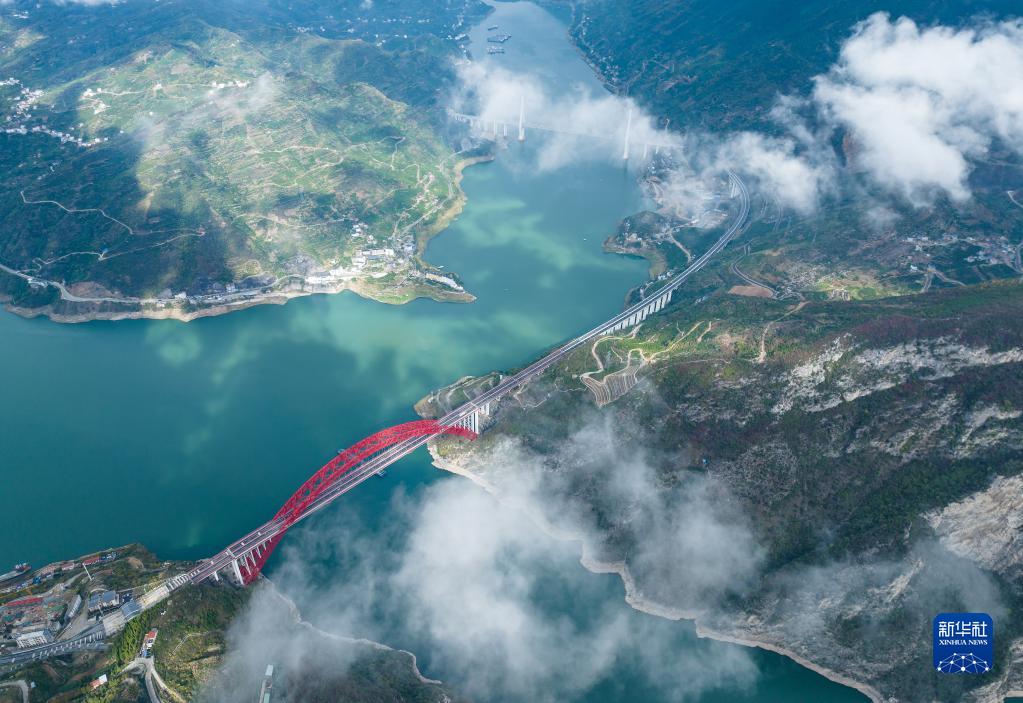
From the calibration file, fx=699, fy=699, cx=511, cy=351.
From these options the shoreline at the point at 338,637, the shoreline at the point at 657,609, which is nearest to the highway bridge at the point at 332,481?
the shoreline at the point at 338,637

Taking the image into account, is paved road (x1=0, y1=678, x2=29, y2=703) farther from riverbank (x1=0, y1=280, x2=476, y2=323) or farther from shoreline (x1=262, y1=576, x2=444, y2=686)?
riverbank (x1=0, y1=280, x2=476, y2=323)

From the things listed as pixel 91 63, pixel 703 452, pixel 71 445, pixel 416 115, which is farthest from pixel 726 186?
pixel 91 63

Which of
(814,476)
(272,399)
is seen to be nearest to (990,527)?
(814,476)

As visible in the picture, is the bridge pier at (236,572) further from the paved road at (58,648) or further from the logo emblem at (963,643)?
the logo emblem at (963,643)

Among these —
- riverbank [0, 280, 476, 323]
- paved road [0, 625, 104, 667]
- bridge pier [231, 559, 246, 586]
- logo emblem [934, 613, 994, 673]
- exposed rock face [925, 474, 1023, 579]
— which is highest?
riverbank [0, 280, 476, 323]

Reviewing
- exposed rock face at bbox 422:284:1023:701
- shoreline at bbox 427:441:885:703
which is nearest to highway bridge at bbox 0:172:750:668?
exposed rock face at bbox 422:284:1023:701

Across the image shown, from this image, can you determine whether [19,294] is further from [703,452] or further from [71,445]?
[703,452]
